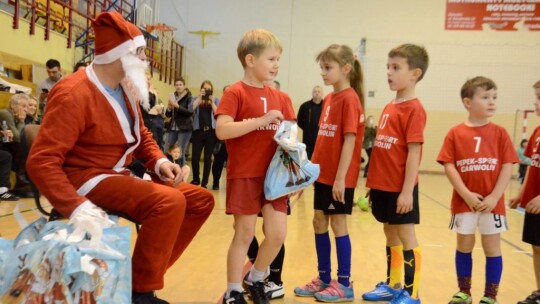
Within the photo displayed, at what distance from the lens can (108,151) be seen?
6.42 ft

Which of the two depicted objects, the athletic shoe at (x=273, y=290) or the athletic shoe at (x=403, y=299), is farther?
the athletic shoe at (x=273, y=290)

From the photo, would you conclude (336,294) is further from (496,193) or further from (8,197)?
(8,197)

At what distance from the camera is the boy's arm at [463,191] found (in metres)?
2.56

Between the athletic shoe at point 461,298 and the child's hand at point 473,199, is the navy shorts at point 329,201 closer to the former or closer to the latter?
the child's hand at point 473,199

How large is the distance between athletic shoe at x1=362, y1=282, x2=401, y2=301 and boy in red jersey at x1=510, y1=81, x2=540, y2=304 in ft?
2.17

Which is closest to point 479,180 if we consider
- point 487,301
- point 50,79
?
point 487,301

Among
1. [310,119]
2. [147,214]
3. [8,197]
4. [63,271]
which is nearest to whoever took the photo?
[63,271]

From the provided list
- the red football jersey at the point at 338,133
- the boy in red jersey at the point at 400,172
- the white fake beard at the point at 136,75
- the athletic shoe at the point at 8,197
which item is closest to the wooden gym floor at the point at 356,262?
the athletic shoe at the point at 8,197

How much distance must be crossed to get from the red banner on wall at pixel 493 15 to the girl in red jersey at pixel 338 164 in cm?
1178

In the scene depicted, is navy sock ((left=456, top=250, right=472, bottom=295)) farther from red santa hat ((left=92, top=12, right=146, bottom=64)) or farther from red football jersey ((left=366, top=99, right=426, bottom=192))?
red santa hat ((left=92, top=12, right=146, bottom=64))

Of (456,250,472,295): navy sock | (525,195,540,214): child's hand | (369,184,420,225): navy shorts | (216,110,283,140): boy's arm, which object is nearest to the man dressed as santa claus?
(216,110,283,140): boy's arm

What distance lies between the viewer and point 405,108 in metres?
2.58

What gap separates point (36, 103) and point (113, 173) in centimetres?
460

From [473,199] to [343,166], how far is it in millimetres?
705
